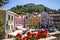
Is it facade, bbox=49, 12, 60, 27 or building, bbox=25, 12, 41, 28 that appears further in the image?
facade, bbox=49, 12, 60, 27

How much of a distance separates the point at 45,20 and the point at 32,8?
40.3 ft

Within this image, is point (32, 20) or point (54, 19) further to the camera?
point (54, 19)

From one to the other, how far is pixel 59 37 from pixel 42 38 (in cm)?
102

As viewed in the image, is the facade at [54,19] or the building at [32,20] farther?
the facade at [54,19]

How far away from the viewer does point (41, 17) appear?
52.2m

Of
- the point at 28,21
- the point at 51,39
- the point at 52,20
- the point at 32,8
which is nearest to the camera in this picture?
the point at 51,39

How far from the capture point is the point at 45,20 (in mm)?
52562

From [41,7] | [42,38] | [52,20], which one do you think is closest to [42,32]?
[42,38]

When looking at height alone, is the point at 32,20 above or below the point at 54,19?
above

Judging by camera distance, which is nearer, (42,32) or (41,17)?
(42,32)

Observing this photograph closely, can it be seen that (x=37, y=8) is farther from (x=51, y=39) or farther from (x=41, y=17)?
(x=51, y=39)

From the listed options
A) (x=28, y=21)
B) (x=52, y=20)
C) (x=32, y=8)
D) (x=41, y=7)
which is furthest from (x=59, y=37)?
(x=41, y=7)

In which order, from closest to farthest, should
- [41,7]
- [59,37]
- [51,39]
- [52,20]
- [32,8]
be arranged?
[51,39], [59,37], [52,20], [32,8], [41,7]

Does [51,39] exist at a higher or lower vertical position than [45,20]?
higher
